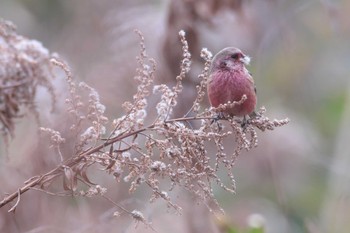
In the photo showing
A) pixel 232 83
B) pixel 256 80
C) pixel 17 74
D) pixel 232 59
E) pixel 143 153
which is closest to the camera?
pixel 143 153

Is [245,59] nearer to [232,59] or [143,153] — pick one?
[232,59]

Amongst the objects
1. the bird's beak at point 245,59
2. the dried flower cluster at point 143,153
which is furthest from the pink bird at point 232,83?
the dried flower cluster at point 143,153

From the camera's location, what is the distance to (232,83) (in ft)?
11.0

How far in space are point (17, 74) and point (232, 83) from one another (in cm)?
96

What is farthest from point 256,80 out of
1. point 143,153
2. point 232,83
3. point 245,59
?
point 143,153

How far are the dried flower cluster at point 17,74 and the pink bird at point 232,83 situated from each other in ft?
2.34

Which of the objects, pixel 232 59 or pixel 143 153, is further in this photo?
pixel 232 59

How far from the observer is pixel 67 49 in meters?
7.02

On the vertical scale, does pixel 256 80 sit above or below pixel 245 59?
above

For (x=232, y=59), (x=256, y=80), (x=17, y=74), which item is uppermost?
(x=256, y=80)

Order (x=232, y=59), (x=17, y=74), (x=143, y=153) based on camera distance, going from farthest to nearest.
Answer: (x=17, y=74) → (x=232, y=59) → (x=143, y=153)

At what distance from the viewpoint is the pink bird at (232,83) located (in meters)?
3.29

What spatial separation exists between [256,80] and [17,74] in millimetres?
3204

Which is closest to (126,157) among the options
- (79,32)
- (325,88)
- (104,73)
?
(104,73)
